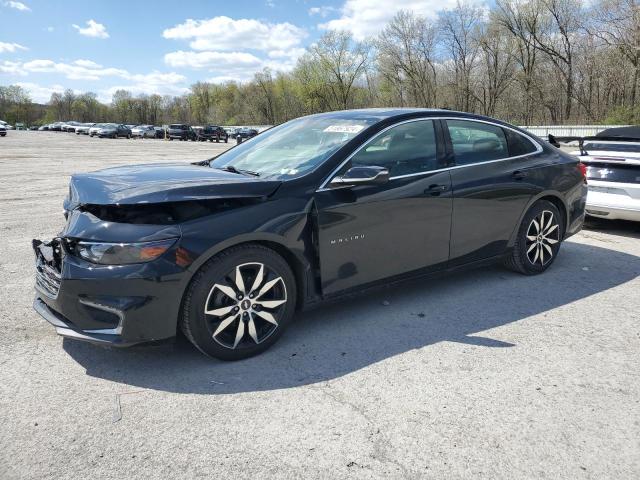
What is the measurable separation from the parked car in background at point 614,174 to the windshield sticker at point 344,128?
3.66 meters

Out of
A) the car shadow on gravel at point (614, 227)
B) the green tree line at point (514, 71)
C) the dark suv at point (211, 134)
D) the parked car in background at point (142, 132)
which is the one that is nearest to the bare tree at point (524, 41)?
the green tree line at point (514, 71)

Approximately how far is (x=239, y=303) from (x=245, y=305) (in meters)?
0.05

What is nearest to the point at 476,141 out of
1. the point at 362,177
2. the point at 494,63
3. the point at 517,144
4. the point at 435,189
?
the point at 517,144

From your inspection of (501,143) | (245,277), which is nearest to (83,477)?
(245,277)

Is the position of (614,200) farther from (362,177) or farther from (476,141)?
(362,177)

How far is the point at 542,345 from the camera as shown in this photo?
364 centimetres

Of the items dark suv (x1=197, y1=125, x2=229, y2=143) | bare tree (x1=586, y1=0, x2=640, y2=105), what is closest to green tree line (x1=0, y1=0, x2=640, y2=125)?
bare tree (x1=586, y1=0, x2=640, y2=105)

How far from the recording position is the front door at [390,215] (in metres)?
3.68

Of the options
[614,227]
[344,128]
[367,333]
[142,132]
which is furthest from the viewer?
[142,132]

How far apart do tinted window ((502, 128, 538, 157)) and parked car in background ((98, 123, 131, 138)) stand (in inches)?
2411

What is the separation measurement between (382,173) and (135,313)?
1.86 metres

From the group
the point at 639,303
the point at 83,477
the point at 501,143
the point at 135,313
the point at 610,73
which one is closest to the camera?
the point at 83,477

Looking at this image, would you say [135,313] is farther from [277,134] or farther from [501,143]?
[501,143]

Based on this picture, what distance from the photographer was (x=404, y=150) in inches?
164
